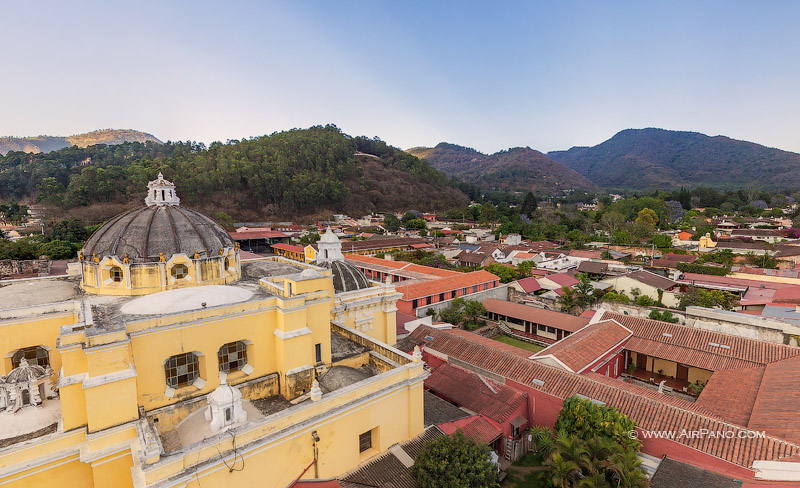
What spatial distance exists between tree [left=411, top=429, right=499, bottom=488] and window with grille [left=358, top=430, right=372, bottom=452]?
60.6 inches

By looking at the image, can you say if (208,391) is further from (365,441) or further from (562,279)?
(562,279)

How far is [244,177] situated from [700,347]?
93615 mm

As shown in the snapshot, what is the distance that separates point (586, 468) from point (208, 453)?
995cm

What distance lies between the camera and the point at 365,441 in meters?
11.8

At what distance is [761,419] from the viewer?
44.3 feet

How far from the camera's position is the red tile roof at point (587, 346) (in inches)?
722

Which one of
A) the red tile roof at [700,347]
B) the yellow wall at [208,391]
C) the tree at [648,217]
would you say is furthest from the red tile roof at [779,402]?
the tree at [648,217]

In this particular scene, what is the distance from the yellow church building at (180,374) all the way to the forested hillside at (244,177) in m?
73.3

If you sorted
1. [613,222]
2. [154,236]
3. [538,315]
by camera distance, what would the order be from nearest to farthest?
[154,236], [538,315], [613,222]

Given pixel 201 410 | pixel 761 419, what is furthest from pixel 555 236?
pixel 201 410

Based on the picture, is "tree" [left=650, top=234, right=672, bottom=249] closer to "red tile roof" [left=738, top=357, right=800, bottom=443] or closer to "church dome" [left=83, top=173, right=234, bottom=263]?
"red tile roof" [left=738, top=357, right=800, bottom=443]

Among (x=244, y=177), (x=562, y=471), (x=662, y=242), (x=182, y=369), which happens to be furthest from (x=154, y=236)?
(x=244, y=177)

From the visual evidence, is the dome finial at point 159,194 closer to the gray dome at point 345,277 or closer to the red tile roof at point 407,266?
the gray dome at point 345,277

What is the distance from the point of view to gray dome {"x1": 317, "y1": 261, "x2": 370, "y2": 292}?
18.3 m
